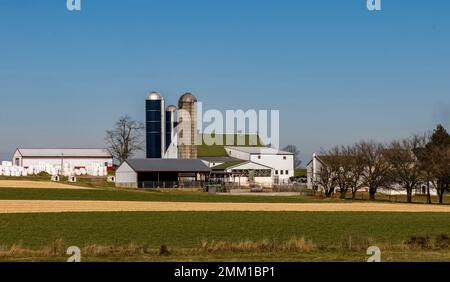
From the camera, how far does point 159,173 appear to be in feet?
358

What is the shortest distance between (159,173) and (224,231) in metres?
71.4

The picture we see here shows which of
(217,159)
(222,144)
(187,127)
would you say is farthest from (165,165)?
(222,144)

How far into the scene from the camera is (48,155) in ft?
501

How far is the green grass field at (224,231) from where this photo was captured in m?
23.4

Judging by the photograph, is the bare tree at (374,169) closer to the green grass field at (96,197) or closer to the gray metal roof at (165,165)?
the green grass field at (96,197)

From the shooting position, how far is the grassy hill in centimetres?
13912

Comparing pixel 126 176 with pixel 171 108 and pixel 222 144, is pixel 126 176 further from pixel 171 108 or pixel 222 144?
pixel 222 144

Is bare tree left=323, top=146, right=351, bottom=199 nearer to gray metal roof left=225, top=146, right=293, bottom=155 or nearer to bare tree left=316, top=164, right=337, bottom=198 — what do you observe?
bare tree left=316, top=164, right=337, bottom=198

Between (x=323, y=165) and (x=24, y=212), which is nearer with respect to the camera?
(x=24, y=212)

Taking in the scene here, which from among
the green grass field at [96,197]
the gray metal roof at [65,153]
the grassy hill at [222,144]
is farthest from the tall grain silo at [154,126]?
the green grass field at [96,197]

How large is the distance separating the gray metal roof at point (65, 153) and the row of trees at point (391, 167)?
202 ft
